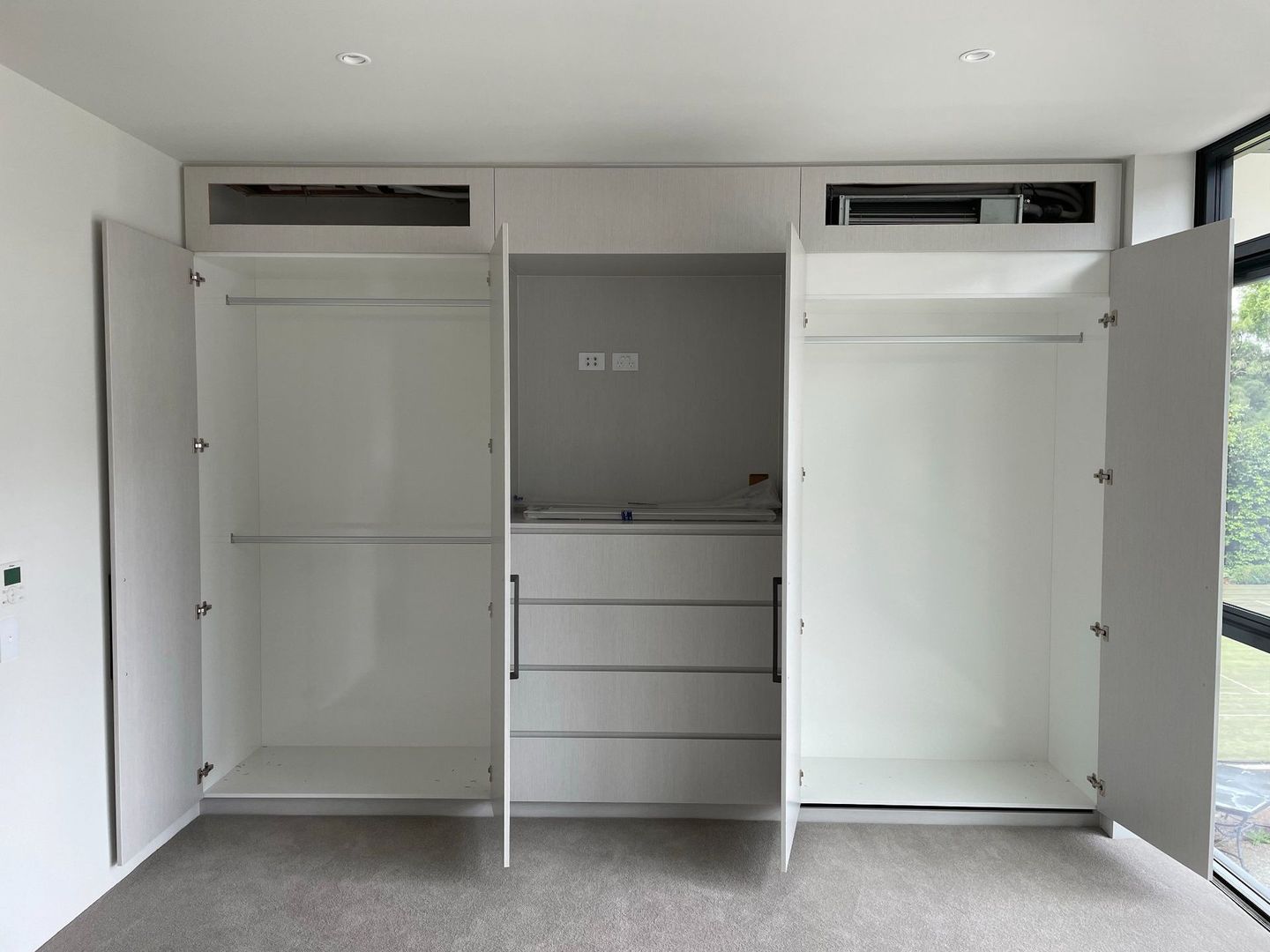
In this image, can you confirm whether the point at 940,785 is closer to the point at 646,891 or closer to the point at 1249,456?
the point at 646,891

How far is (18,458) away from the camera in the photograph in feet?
8.16

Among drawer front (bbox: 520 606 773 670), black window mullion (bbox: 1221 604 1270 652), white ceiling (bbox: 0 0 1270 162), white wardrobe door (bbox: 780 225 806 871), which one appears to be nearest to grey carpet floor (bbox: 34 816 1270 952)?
white wardrobe door (bbox: 780 225 806 871)

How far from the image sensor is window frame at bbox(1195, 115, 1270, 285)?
9.23ft

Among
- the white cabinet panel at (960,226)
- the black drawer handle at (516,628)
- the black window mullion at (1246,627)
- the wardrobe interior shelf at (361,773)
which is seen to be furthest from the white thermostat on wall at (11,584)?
the black window mullion at (1246,627)

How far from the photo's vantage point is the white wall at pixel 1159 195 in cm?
317

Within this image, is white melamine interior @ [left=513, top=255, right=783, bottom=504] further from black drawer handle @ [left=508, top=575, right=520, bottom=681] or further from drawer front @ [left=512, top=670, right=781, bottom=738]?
drawer front @ [left=512, top=670, right=781, bottom=738]

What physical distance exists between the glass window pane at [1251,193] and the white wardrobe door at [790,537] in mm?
1392

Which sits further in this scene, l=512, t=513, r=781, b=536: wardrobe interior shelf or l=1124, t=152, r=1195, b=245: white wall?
l=512, t=513, r=781, b=536: wardrobe interior shelf

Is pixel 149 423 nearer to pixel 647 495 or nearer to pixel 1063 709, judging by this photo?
pixel 647 495

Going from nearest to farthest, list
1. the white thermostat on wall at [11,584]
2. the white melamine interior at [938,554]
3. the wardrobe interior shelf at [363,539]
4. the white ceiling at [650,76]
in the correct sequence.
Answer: the white ceiling at [650,76]
the white thermostat on wall at [11,584]
the wardrobe interior shelf at [363,539]
the white melamine interior at [938,554]

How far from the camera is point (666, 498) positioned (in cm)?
385

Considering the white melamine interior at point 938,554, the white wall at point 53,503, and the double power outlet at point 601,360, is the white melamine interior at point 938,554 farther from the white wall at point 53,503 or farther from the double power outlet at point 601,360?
the white wall at point 53,503

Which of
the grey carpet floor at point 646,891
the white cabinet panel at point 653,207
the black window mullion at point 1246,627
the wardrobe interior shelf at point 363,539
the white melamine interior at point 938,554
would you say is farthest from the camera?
the white melamine interior at point 938,554

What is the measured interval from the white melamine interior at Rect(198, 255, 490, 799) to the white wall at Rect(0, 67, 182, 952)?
0.88 meters
